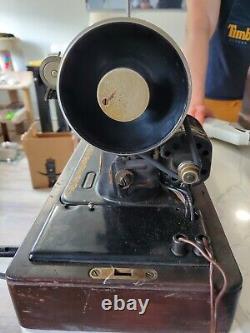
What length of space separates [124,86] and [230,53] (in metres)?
1.01

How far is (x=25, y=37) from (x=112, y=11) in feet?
3.03

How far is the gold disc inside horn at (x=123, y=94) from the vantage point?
1.69 ft

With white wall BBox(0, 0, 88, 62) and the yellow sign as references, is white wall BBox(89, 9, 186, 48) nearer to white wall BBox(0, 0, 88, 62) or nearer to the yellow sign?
white wall BBox(0, 0, 88, 62)

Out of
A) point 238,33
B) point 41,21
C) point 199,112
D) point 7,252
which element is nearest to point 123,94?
point 7,252

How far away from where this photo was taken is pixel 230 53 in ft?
4.49

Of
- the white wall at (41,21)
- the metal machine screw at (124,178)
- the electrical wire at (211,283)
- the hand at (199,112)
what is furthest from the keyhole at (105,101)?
the white wall at (41,21)

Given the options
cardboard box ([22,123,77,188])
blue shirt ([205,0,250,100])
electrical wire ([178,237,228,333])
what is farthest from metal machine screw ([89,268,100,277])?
cardboard box ([22,123,77,188])

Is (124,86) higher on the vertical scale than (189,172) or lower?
higher

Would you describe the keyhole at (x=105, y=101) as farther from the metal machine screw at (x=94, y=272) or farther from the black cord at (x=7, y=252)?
the black cord at (x=7, y=252)

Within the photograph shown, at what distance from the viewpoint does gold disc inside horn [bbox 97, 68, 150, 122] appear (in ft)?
1.69

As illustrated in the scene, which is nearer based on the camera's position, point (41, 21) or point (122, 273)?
point (122, 273)

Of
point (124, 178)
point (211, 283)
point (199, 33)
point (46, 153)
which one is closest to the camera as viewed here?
point (211, 283)

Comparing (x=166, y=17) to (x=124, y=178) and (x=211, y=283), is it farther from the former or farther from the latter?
(x=211, y=283)

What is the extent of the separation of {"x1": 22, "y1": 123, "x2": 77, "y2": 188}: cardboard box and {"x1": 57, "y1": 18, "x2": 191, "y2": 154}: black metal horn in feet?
5.32
